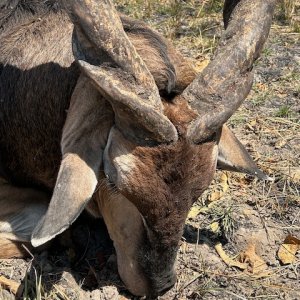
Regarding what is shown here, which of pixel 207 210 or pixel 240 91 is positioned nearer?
pixel 240 91

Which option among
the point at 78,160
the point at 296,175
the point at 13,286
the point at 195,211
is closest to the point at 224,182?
the point at 195,211

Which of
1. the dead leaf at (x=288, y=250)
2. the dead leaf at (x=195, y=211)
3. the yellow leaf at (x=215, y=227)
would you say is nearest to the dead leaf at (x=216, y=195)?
the dead leaf at (x=195, y=211)

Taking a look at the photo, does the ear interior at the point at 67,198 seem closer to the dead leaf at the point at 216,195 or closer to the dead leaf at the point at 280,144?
the dead leaf at the point at 216,195

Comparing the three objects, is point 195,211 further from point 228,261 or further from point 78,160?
point 78,160

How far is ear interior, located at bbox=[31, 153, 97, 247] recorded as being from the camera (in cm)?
404

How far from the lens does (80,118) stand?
14.6 ft

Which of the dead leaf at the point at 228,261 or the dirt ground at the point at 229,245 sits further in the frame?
the dead leaf at the point at 228,261

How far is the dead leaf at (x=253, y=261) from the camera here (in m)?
5.44

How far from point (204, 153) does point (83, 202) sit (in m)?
0.83

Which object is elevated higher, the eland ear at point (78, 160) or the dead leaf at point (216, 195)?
the eland ear at point (78, 160)

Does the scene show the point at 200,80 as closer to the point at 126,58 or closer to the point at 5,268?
the point at 126,58

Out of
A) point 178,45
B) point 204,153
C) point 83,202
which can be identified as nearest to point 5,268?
point 83,202

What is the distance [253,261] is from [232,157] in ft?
3.38

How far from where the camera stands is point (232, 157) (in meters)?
4.98
